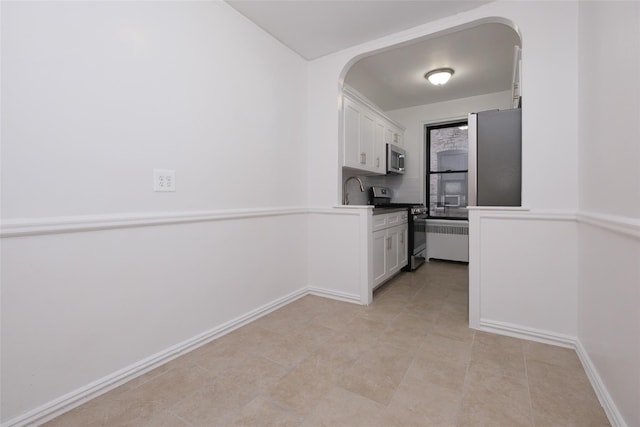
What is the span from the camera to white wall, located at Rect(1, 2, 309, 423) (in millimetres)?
1187

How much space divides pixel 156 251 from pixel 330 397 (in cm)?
125

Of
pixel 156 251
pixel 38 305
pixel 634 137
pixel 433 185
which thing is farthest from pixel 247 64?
pixel 433 185

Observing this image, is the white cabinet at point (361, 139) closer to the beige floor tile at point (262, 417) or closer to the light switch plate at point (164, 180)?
the light switch plate at point (164, 180)

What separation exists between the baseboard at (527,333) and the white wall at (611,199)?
131 mm

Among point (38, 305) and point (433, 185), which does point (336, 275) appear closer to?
point (38, 305)

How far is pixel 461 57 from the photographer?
123 inches

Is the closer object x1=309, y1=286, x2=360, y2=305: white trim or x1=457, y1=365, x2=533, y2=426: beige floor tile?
x1=457, y1=365, x2=533, y2=426: beige floor tile

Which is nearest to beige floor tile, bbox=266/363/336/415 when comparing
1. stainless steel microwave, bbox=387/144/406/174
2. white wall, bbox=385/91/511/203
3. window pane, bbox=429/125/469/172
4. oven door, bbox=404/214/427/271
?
oven door, bbox=404/214/427/271

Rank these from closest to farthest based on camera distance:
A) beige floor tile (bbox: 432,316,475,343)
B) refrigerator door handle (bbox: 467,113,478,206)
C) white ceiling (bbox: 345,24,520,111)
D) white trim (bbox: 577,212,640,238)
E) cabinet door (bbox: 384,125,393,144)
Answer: white trim (bbox: 577,212,640,238) < beige floor tile (bbox: 432,316,475,343) < refrigerator door handle (bbox: 467,113,478,206) < white ceiling (bbox: 345,24,520,111) < cabinet door (bbox: 384,125,393,144)

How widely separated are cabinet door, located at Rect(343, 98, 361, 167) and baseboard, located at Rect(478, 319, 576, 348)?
6.44ft

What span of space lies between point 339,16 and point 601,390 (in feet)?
9.26

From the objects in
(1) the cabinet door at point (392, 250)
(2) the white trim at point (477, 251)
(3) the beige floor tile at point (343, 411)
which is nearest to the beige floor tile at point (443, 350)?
(2) the white trim at point (477, 251)

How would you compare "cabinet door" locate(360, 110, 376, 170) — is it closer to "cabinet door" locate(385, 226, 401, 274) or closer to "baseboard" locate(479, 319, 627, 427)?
"cabinet door" locate(385, 226, 401, 274)

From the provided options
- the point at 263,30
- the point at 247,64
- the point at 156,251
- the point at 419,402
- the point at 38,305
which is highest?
the point at 263,30
